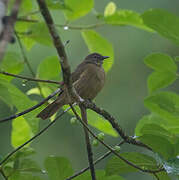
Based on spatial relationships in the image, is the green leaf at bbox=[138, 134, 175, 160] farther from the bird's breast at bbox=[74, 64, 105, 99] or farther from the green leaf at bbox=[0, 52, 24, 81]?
the bird's breast at bbox=[74, 64, 105, 99]

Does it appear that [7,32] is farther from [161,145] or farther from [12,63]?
[12,63]

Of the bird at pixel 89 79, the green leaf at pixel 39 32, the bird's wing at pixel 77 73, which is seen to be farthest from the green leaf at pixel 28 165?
the bird's wing at pixel 77 73

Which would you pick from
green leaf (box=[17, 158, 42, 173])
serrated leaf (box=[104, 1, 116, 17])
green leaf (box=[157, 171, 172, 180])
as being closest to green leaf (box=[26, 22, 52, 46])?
serrated leaf (box=[104, 1, 116, 17])

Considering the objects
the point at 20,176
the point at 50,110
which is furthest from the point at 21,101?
the point at 50,110

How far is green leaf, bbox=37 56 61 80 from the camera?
2.81 metres

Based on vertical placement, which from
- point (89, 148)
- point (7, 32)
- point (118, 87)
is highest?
point (7, 32)

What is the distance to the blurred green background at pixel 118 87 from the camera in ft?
25.4

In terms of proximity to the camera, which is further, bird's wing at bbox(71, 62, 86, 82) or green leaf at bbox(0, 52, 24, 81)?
bird's wing at bbox(71, 62, 86, 82)

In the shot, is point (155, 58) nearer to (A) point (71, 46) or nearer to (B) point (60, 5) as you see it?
(B) point (60, 5)

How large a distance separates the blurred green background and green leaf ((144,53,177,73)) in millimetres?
4954

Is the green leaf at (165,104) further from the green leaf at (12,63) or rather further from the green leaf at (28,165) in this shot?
the green leaf at (12,63)

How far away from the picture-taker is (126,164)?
86.4 inches

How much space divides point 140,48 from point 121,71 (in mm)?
643

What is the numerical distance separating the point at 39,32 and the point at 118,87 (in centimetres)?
606
